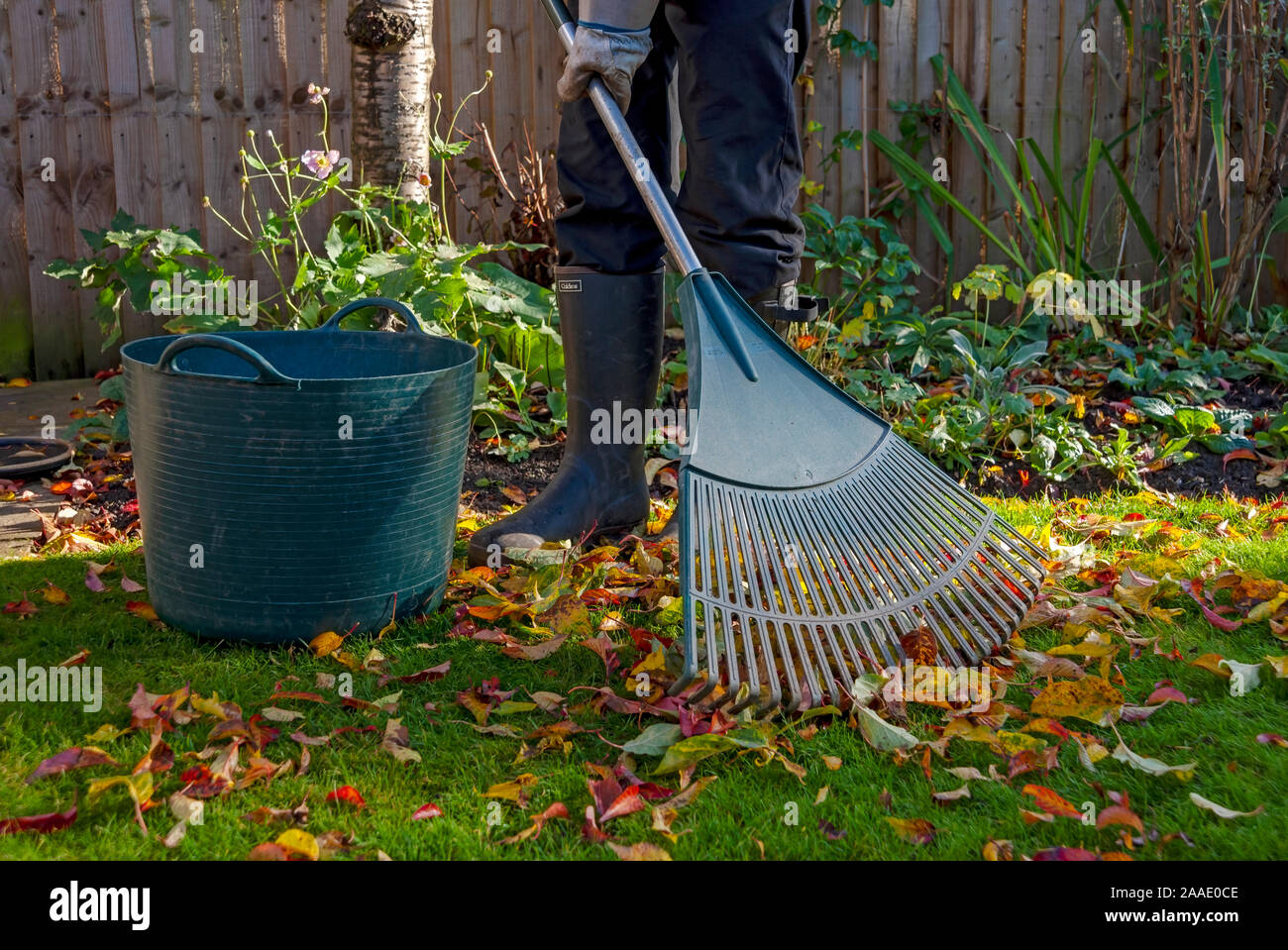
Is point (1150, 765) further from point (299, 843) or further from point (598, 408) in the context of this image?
point (598, 408)

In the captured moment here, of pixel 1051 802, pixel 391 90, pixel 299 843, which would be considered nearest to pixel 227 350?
pixel 299 843

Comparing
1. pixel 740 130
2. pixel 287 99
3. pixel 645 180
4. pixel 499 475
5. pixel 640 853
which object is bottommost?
pixel 640 853

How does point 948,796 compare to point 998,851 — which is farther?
point 948,796

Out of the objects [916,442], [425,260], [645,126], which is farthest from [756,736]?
[425,260]

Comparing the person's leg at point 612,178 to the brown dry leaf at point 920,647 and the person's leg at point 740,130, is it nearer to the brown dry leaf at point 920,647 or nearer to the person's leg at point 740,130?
the person's leg at point 740,130

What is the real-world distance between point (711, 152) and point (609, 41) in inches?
12.2

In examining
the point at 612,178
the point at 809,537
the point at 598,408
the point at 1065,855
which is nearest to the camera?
the point at 1065,855

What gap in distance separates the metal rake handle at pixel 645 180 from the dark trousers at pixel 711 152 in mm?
181

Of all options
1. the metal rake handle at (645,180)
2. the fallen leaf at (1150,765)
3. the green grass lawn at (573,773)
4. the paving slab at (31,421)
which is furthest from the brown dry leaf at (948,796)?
the paving slab at (31,421)

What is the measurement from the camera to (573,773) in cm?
178

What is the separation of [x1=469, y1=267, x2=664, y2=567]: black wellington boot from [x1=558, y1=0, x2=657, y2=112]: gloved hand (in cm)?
45

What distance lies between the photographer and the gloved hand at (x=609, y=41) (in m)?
2.26

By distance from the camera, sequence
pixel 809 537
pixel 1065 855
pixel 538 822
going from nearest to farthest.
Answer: pixel 1065 855 < pixel 538 822 < pixel 809 537
